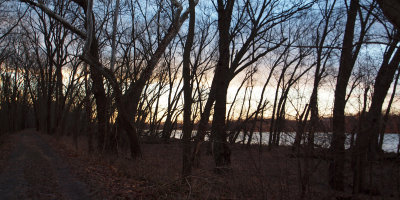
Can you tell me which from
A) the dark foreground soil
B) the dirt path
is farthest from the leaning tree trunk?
the dirt path

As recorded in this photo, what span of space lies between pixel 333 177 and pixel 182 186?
5632 millimetres

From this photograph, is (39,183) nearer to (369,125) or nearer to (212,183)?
(212,183)

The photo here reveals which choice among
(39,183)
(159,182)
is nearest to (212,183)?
(159,182)

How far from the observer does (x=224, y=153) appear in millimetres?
10289

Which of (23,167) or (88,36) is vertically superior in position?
(88,36)

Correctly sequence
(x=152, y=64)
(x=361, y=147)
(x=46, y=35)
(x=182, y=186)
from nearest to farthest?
(x=182, y=186) < (x=361, y=147) < (x=152, y=64) < (x=46, y=35)

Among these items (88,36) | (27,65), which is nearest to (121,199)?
(88,36)

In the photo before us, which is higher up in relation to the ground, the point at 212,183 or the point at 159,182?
the point at 212,183

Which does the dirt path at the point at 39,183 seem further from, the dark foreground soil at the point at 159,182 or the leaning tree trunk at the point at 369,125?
the leaning tree trunk at the point at 369,125

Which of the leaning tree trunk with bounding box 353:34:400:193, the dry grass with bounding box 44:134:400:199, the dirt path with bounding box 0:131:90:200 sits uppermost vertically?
the leaning tree trunk with bounding box 353:34:400:193

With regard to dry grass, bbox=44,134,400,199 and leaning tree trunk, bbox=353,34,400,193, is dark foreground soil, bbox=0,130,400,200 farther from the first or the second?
leaning tree trunk, bbox=353,34,400,193

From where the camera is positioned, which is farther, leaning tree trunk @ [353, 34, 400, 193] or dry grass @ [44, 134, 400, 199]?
leaning tree trunk @ [353, 34, 400, 193]

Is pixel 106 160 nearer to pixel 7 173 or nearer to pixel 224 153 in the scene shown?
pixel 7 173

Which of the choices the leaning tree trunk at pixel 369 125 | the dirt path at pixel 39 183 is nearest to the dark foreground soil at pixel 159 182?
the dirt path at pixel 39 183
